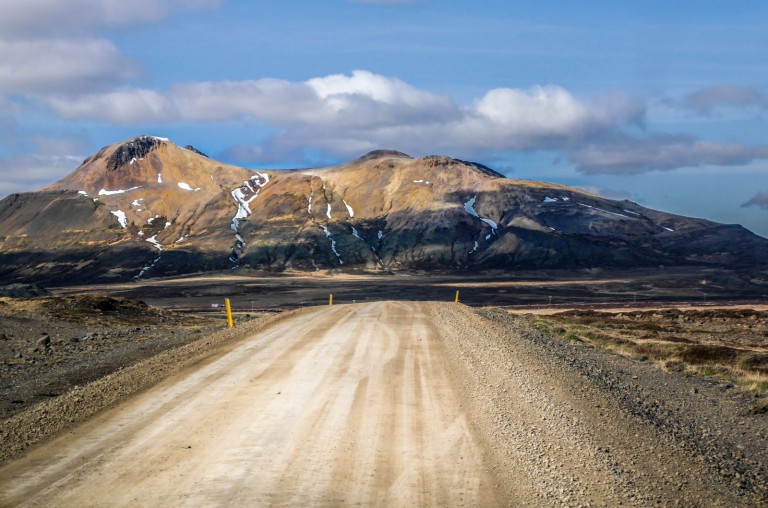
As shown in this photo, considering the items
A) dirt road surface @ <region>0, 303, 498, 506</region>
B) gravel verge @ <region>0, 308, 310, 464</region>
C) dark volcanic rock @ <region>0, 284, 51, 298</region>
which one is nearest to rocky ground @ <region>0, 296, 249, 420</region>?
gravel verge @ <region>0, 308, 310, 464</region>

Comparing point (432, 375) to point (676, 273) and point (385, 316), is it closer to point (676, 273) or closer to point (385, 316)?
point (385, 316)

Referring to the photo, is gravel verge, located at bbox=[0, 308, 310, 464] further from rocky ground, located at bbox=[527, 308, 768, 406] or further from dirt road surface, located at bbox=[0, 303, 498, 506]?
rocky ground, located at bbox=[527, 308, 768, 406]

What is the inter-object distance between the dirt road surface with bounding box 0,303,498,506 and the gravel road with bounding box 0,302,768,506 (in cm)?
3

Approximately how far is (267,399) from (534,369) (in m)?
6.40

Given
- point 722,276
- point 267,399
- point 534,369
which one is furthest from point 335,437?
point 722,276

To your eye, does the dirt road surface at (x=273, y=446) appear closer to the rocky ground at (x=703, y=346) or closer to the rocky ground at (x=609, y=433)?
the rocky ground at (x=609, y=433)

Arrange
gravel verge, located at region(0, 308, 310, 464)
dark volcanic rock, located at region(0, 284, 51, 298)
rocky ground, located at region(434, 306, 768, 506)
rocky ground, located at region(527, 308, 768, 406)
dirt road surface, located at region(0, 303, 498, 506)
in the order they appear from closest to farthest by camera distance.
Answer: dirt road surface, located at region(0, 303, 498, 506), rocky ground, located at region(434, 306, 768, 506), gravel verge, located at region(0, 308, 310, 464), rocky ground, located at region(527, 308, 768, 406), dark volcanic rock, located at region(0, 284, 51, 298)

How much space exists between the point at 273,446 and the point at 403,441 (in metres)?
1.94

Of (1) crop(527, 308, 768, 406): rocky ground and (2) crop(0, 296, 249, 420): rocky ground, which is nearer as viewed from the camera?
(2) crop(0, 296, 249, 420): rocky ground

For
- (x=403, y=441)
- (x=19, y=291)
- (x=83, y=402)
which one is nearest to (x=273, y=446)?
(x=403, y=441)

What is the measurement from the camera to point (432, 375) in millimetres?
15602

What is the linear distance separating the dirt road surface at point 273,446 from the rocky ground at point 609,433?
0.67 metres

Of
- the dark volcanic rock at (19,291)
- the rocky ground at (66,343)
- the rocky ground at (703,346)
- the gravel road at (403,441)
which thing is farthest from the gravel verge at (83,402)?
the dark volcanic rock at (19,291)

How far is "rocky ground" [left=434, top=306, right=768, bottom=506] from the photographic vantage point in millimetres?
8672
